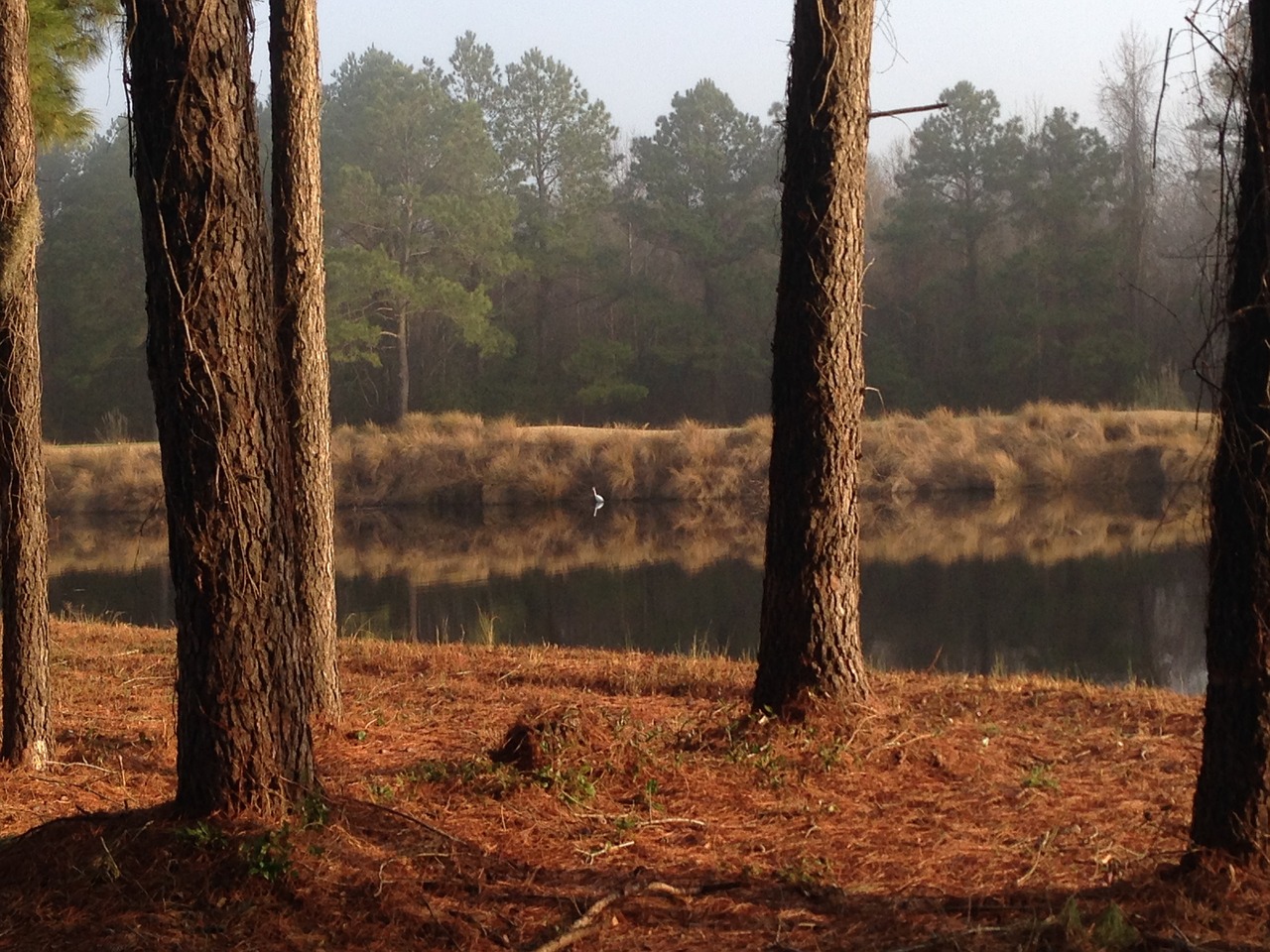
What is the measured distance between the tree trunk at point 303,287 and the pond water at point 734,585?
4317mm

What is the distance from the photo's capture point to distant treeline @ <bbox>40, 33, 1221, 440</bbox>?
3438 cm

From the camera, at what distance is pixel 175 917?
3.40 metres

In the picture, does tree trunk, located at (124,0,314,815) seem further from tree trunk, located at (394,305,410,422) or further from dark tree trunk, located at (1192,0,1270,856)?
tree trunk, located at (394,305,410,422)

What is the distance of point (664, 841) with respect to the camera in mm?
4113

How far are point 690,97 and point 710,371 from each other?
9239 millimetres

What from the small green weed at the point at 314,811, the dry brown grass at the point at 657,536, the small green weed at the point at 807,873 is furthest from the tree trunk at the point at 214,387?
the dry brown grass at the point at 657,536

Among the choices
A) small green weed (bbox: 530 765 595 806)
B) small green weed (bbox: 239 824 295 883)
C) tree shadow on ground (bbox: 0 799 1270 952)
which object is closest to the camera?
tree shadow on ground (bbox: 0 799 1270 952)

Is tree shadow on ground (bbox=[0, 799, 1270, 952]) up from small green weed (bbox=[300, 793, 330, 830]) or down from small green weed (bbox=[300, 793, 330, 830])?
down

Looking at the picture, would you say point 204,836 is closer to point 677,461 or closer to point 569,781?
point 569,781

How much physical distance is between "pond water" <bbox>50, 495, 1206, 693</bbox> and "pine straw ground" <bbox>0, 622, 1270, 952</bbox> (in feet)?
13.9

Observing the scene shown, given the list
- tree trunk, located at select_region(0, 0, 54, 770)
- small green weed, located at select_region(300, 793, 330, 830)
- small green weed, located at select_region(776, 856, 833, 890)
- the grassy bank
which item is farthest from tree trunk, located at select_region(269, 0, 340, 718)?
the grassy bank

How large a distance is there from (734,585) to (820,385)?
11.0 meters

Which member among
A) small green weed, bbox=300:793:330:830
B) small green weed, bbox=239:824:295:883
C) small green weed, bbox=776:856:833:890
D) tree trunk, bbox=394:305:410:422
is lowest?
small green weed, bbox=776:856:833:890

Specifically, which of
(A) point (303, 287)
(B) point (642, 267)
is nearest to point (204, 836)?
(A) point (303, 287)
